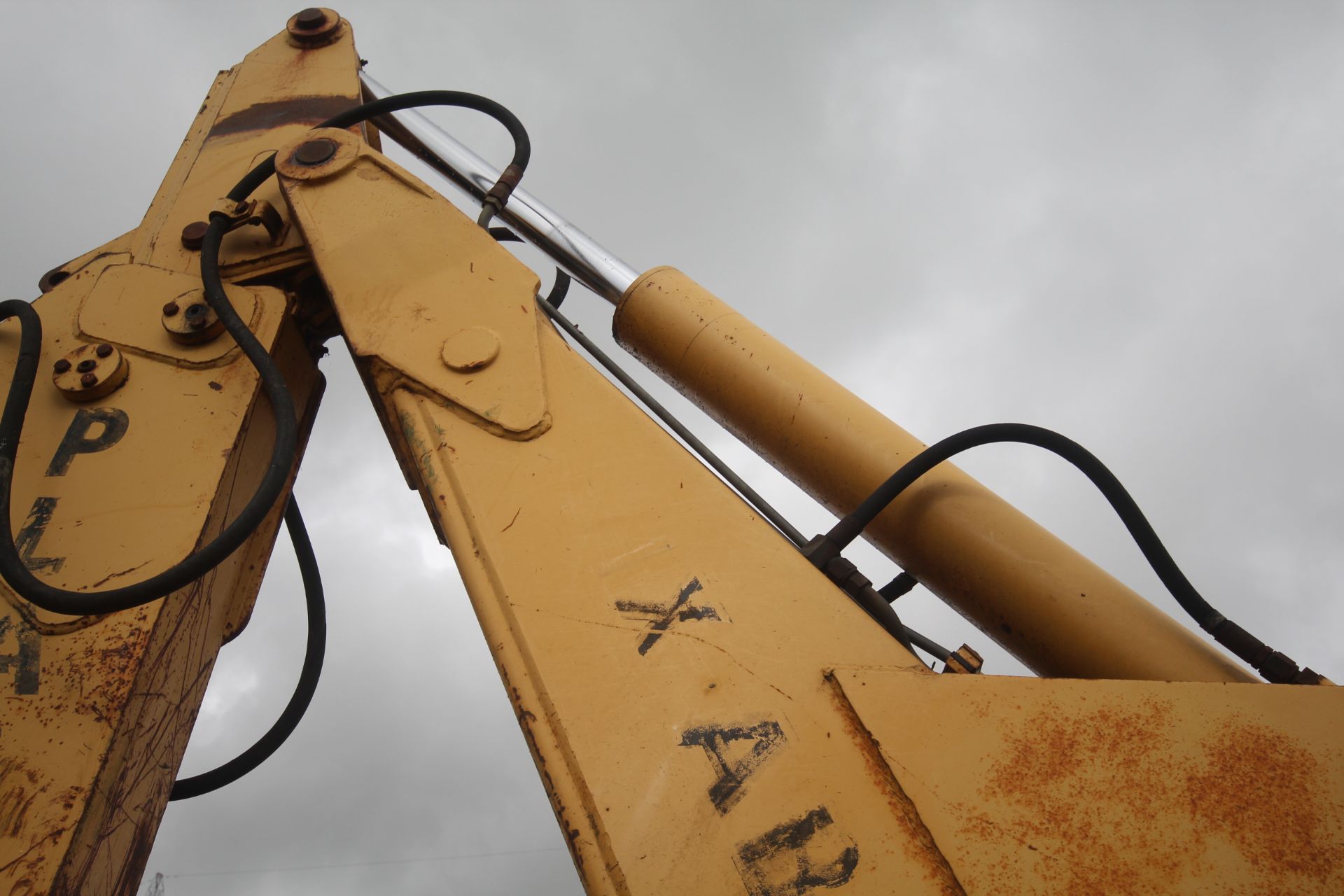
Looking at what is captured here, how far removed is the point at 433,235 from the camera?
1.54 m

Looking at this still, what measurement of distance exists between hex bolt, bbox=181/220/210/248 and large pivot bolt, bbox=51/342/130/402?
369 millimetres

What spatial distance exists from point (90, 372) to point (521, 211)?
109cm

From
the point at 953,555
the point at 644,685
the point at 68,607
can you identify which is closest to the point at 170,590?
the point at 68,607

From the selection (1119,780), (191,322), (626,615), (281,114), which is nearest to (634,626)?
(626,615)

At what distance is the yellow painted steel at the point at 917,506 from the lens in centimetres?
126

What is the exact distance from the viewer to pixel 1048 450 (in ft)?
4.33

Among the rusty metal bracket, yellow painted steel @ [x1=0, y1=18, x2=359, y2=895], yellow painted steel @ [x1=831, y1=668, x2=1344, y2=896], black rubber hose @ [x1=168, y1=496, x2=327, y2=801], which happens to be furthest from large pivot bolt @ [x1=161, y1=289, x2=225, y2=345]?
yellow painted steel @ [x1=831, y1=668, x2=1344, y2=896]

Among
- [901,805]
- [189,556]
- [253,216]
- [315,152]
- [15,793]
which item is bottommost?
[901,805]

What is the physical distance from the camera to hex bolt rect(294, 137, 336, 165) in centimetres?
165

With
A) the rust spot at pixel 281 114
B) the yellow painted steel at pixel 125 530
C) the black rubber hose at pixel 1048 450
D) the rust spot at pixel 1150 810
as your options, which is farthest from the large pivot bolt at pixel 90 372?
the rust spot at pixel 1150 810

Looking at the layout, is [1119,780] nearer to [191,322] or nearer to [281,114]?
[191,322]

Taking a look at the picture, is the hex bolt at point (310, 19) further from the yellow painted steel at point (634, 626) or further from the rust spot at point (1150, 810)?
the rust spot at point (1150, 810)

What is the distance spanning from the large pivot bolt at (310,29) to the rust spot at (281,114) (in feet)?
0.96

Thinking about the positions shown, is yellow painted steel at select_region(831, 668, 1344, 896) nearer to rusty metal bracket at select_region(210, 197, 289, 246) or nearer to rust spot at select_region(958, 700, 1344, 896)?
rust spot at select_region(958, 700, 1344, 896)
